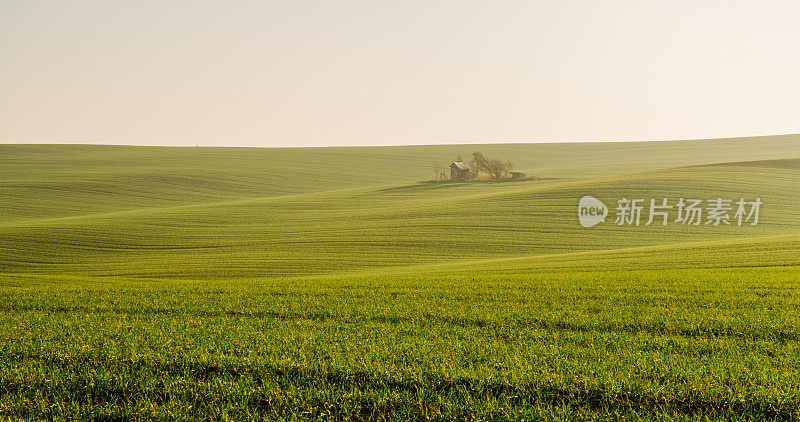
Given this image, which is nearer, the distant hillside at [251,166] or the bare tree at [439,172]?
the distant hillside at [251,166]

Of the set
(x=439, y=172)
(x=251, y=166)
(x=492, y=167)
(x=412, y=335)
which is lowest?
(x=412, y=335)

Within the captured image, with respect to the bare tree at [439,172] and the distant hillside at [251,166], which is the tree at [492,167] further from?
the distant hillside at [251,166]

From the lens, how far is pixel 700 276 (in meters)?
16.4

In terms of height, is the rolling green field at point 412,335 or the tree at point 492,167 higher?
the tree at point 492,167

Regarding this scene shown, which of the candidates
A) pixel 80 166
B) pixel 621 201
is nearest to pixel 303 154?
pixel 80 166

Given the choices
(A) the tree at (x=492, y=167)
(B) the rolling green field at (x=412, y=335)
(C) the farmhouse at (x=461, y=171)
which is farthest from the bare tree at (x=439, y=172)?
(B) the rolling green field at (x=412, y=335)

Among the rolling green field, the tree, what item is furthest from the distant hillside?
the rolling green field

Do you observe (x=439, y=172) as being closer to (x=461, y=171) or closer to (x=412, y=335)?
(x=461, y=171)

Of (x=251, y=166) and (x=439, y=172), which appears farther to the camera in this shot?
(x=439, y=172)

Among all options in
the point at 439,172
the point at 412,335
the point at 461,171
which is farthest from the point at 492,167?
the point at 412,335

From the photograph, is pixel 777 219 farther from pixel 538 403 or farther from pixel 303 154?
pixel 303 154

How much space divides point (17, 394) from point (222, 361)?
2265 mm

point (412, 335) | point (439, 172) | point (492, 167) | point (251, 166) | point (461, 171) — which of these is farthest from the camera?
point (439, 172)

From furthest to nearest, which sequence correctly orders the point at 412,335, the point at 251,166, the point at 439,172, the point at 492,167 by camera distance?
the point at 439,172
the point at 251,166
the point at 492,167
the point at 412,335
